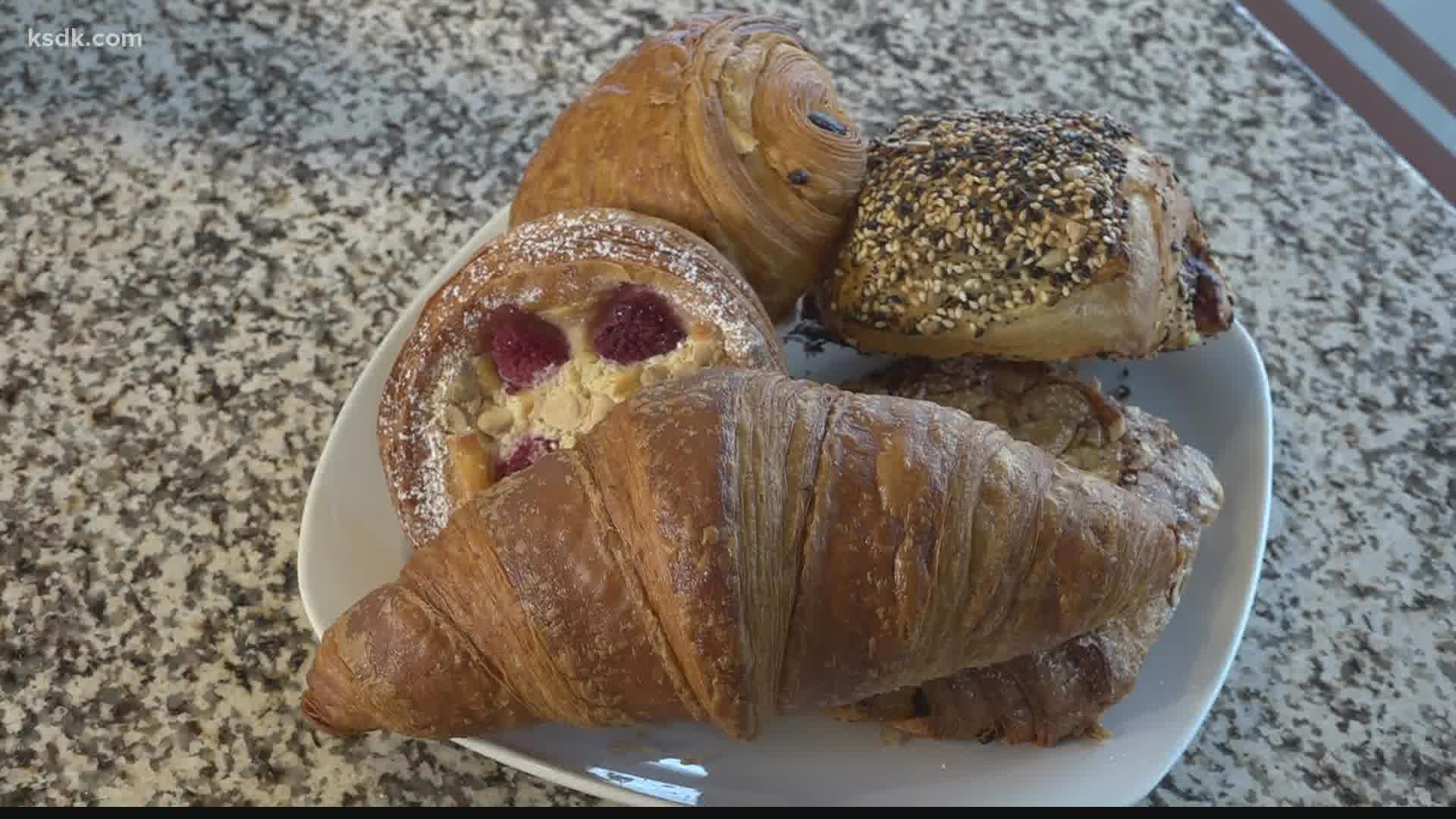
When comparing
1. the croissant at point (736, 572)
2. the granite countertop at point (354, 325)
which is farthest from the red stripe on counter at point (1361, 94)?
the croissant at point (736, 572)

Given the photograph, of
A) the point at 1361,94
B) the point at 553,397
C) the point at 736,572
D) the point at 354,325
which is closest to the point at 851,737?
the point at 736,572

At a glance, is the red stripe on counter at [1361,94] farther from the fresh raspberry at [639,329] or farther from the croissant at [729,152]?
the fresh raspberry at [639,329]

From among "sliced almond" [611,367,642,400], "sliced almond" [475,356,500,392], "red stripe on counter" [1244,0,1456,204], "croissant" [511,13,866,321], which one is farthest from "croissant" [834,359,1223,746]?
"red stripe on counter" [1244,0,1456,204]

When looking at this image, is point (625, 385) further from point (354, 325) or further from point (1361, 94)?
point (1361, 94)

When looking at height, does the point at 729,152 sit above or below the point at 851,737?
above

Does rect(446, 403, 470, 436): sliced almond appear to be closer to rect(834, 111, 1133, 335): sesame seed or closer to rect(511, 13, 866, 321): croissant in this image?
rect(511, 13, 866, 321): croissant

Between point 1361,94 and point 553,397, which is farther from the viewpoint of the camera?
point 1361,94

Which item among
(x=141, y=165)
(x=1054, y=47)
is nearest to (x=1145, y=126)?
(x=1054, y=47)
